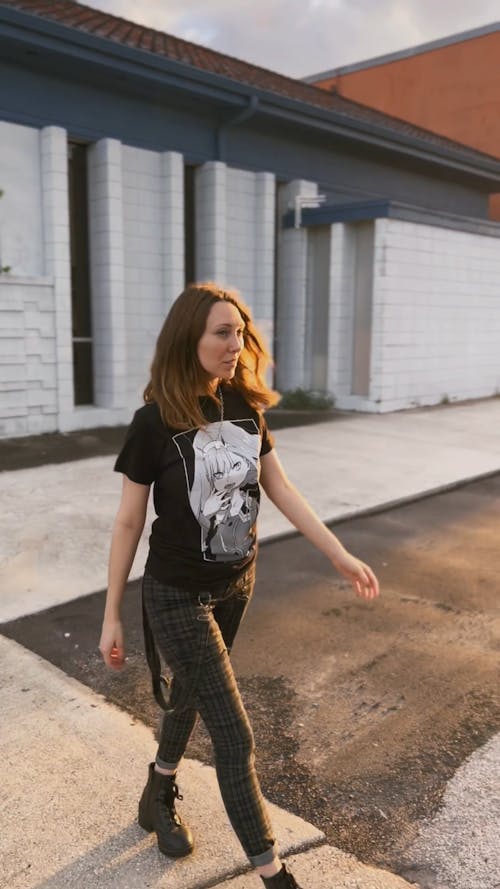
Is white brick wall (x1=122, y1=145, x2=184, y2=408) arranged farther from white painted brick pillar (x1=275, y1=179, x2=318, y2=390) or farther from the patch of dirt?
the patch of dirt

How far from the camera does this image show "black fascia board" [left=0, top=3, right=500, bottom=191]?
9844 millimetres

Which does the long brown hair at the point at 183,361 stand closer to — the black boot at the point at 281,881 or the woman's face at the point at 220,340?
the woman's face at the point at 220,340

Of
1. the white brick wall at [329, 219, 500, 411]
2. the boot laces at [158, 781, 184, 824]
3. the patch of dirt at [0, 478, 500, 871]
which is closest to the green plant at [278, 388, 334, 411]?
the white brick wall at [329, 219, 500, 411]

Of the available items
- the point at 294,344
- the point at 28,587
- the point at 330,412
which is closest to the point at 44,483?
the point at 28,587

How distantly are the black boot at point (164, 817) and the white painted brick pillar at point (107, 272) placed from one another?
32.5 ft

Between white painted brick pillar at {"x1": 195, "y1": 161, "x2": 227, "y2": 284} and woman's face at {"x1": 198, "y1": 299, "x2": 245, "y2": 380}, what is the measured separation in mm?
11210

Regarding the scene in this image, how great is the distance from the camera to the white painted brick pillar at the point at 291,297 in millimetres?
14898

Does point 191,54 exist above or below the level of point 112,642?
above

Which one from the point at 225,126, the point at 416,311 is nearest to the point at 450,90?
the point at 416,311

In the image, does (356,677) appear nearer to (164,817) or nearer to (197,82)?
(164,817)

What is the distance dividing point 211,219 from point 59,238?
10.4ft

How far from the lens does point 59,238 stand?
431 inches

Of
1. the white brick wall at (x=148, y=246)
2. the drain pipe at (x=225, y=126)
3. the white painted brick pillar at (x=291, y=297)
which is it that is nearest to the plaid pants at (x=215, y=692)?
the white brick wall at (x=148, y=246)

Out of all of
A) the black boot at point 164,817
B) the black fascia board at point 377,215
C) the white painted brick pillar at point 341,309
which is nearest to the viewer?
the black boot at point 164,817
